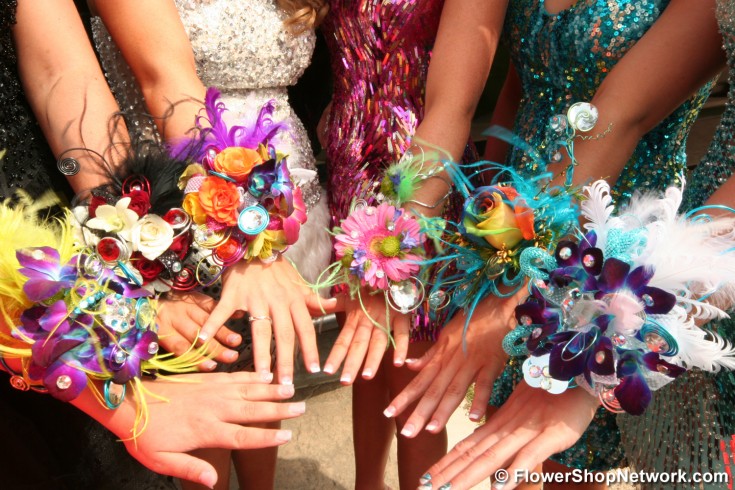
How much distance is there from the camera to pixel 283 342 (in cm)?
121

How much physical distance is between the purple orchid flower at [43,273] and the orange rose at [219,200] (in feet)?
0.87

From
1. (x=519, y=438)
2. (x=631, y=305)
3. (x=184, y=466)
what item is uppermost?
(x=631, y=305)

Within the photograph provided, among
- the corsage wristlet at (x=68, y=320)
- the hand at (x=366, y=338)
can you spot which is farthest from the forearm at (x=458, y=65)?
the corsage wristlet at (x=68, y=320)

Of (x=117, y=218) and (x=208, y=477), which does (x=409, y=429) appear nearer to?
(x=208, y=477)

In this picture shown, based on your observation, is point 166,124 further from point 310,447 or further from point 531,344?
point 310,447

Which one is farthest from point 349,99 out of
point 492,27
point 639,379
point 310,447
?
point 310,447

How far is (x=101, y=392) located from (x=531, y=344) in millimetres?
713

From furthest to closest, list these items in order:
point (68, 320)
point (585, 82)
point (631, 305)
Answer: point (585, 82) → point (68, 320) → point (631, 305)

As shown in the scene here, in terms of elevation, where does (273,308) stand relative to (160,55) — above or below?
below

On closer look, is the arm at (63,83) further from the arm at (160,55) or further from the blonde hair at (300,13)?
the blonde hair at (300,13)

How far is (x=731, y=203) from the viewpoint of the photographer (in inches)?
41.6

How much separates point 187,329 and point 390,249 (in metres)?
0.42

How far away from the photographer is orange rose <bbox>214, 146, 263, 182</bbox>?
4.07 feet

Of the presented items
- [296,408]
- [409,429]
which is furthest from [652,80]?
[296,408]
